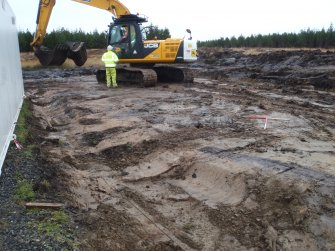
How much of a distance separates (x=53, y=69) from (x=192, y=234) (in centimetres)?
2328

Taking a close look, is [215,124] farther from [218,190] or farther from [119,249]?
[119,249]

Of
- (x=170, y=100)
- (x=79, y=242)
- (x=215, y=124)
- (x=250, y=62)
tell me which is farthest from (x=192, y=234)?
(x=250, y=62)

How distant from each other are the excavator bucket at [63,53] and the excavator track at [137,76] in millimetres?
2092

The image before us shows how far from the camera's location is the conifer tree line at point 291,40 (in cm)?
3662

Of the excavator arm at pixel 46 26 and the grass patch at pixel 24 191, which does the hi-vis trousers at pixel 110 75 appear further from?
the grass patch at pixel 24 191

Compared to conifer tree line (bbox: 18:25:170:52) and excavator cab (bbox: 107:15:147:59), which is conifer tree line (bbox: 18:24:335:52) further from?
excavator cab (bbox: 107:15:147:59)

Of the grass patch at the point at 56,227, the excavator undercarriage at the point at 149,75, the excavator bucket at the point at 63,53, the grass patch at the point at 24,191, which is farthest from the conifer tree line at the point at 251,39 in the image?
the grass patch at the point at 56,227

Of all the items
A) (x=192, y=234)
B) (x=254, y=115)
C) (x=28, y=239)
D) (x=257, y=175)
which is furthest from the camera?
(x=254, y=115)

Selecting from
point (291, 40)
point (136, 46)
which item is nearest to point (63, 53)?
point (136, 46)

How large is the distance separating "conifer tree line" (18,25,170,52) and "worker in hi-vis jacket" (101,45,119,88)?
1484 cm

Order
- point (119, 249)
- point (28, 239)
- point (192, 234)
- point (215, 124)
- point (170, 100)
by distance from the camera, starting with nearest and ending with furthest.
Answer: point (28, 239)
point (119, 249)
point (192, 234)
point (215, 124)
point (170, 100)

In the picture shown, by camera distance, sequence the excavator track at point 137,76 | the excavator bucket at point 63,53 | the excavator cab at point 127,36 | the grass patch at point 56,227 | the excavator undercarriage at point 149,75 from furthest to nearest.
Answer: the excavator bucket at point 63,53 < the excavator cab at point 127,36 < the excavator undercarriage at point 149,75 < the excavator track at point 137,76 < the grass patch at point 56,227

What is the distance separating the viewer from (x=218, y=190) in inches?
224

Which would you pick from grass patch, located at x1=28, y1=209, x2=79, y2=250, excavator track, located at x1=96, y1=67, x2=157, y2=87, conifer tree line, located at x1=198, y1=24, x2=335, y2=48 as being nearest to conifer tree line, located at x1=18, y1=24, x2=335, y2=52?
conifer tree line, located at x1=198, y1=24, x2=335, y2=48
